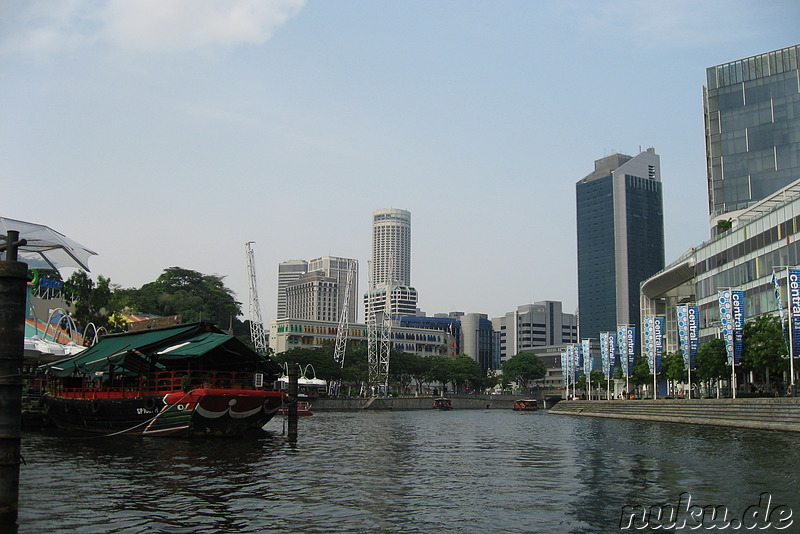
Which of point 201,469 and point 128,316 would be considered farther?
point 128,316

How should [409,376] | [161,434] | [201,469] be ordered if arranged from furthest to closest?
[409,376] → [161,434] → [201,469]

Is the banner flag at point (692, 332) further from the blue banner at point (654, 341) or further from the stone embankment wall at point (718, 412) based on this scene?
the blue banner at point (654, 341)

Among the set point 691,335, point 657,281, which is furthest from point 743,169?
point 691,335

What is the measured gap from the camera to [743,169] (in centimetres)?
14250

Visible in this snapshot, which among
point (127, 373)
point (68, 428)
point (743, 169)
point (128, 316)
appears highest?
point (743, 169)

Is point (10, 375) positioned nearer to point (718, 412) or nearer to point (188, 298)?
point (718, 412)

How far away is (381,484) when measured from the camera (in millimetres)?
26281

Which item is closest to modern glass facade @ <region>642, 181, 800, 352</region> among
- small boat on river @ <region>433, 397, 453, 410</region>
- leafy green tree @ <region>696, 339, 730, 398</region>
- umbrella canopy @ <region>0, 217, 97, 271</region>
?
leafy green tree @ <region>696, 339, 730, 398</region>

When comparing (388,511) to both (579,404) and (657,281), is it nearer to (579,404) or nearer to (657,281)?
(579,404)

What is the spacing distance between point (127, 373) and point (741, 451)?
3444 cm

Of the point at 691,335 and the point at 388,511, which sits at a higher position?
the point at 691,335

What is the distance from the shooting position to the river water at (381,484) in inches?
752

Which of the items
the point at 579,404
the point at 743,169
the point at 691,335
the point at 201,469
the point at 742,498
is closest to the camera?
the point at 742,498

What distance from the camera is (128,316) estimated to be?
121875mm
